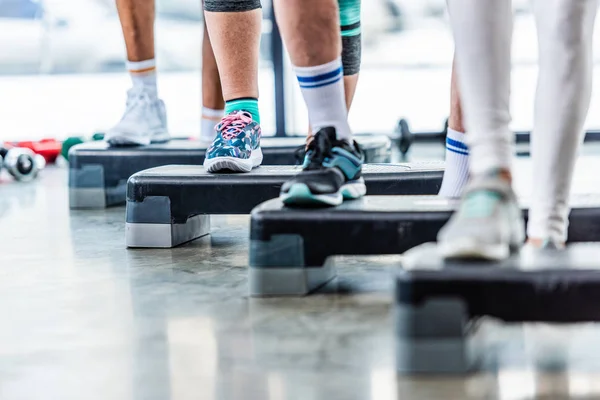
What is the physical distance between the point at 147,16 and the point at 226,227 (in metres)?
0.86

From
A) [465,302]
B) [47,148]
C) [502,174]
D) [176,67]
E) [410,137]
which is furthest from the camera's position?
[176,67]

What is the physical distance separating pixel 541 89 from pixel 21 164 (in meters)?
2.96

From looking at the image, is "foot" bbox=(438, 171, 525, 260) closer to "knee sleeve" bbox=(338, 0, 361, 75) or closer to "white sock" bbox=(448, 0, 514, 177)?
"white sock" bbox=(448, 0, 514, 177)

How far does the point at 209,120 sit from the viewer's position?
3080mm

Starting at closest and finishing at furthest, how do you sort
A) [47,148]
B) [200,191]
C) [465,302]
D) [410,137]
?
[465,302]
[200,191]
[410,137]
[47,148]

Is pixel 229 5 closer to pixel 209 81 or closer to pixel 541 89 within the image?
pixel 209 81

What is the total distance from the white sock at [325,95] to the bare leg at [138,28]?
138cm

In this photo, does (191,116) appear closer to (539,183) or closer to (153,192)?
(153,192)

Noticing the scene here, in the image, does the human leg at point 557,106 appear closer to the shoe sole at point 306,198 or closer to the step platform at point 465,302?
the step platform at point 465,302

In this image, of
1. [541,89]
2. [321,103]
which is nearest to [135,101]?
[321,103]

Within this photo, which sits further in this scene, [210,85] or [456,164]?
[210,85]

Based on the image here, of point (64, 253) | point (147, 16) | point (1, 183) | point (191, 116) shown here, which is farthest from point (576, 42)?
point (191, 116)

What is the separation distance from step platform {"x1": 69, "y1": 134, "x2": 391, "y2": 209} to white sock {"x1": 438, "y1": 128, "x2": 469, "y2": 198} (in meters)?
1.12

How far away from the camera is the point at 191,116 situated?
5.80 meters
